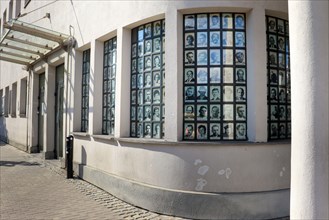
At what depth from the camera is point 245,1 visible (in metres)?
5.43

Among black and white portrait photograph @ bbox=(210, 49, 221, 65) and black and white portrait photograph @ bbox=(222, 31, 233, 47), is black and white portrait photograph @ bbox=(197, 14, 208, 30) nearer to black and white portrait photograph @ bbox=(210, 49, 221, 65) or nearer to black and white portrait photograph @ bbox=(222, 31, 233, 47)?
black and white portrait photograph @ bbox=(222, 31, 233, 47)

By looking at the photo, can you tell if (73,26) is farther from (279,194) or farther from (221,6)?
(279,194)

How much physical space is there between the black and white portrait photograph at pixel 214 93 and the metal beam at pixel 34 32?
5.39 m

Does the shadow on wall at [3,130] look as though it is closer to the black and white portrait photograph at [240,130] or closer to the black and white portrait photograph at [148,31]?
the black and white portrait photograph at [148,31]

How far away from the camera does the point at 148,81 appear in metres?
6.34

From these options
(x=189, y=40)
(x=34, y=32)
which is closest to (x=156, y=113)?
(x=189, y=40)

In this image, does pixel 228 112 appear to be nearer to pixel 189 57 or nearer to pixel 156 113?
pixel 189 57

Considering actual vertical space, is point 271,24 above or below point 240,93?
above

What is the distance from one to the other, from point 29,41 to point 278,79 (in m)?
7.49

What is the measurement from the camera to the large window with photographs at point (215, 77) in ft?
18.3

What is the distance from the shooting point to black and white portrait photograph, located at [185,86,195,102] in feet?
18.6

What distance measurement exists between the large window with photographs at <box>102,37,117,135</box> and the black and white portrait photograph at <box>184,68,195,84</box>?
231 cm

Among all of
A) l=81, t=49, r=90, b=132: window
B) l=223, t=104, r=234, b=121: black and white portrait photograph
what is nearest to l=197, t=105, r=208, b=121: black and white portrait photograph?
l=223, t=104, r=234, b=121: black and white portrait photograph

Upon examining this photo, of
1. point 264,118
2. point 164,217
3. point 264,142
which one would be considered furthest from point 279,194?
point 164,217
